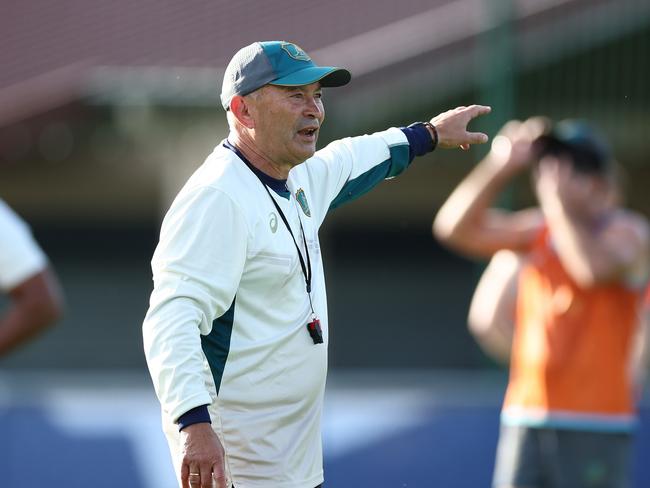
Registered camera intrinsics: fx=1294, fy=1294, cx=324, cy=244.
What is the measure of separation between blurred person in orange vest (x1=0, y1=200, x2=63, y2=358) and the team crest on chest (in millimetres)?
1882

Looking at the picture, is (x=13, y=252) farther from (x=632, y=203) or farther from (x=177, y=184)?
(x=632, y=203)

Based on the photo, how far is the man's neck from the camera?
4.14 metres

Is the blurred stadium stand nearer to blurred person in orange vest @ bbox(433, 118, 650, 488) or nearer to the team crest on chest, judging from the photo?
blurred person in orange vest @ bbox(433, 118, 650, 488)

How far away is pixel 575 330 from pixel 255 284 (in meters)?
2.54

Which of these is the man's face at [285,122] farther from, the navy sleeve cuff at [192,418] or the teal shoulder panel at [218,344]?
the navy sleeve cuff at [192,418]

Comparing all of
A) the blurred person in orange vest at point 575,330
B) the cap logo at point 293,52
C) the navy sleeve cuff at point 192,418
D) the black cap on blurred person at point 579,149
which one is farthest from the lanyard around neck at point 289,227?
the black cap on blurred person at point 579,149

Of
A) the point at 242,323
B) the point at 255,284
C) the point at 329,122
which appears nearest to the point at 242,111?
the point at 255,284

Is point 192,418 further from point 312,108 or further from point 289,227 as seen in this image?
point 312,108

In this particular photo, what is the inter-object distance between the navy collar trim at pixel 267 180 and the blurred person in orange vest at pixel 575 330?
220 centimetres

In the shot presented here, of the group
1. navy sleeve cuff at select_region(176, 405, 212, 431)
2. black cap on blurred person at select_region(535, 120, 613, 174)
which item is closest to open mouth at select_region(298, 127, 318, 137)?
navy sleeve cuff at select_region(176, 405, 212, 431)

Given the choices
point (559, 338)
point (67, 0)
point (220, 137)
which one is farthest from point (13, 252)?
point (67, 0)

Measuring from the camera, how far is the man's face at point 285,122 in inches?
160

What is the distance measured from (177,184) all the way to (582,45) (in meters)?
3.39

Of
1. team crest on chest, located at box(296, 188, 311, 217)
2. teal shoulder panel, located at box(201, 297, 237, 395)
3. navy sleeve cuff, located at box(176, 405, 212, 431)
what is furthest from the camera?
team crest on chest, located at box(296, 188, 311, 217)
